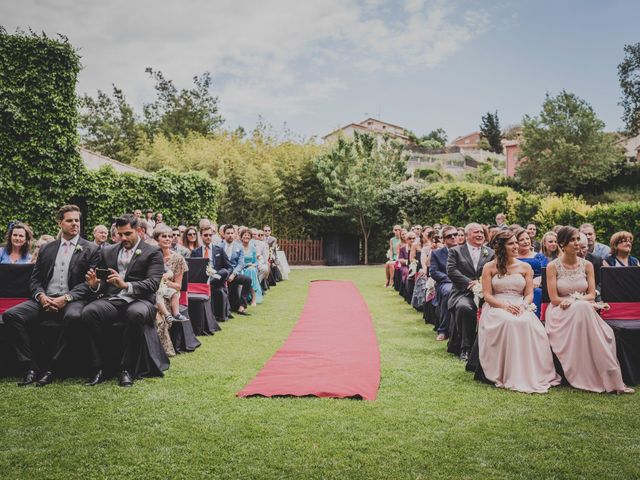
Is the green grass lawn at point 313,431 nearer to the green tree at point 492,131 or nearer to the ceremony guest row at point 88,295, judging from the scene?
the ceremony guest row at point 88,295

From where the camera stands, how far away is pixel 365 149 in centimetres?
2758

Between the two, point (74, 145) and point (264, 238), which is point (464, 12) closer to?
point (264, 238)

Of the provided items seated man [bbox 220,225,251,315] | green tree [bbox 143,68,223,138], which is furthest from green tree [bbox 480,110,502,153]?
seated man [bbox 220,225,251,315]

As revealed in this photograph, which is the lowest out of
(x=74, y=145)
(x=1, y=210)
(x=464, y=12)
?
(x=1, y=210)

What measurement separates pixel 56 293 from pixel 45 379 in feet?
3.46

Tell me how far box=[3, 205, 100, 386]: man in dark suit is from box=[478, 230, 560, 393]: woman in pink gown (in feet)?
15.1

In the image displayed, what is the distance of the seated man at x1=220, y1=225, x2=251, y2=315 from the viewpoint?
10727 mm

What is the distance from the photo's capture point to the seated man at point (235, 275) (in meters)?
10.7

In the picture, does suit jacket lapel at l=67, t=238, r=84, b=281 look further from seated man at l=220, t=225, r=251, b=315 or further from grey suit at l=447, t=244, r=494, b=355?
grey suit at l=447, t=244, r=494, b=355

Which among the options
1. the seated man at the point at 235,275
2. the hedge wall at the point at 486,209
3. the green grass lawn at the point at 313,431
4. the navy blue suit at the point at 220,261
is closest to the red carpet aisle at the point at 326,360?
the green grass lawn at the point at 313,431

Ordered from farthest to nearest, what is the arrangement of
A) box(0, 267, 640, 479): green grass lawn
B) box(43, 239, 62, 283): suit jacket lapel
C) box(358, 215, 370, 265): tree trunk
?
box(358, 215, 370, 265): tree trunk → box(43, 239, 62, 283): suit jacket lapel → box(0, 267, 640, 479): green grass lawn

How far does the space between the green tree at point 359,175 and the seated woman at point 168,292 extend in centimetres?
1875

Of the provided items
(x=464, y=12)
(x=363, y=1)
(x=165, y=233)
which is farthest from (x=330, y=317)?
(x=363, y=1)

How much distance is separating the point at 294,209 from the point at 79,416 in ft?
76.6
